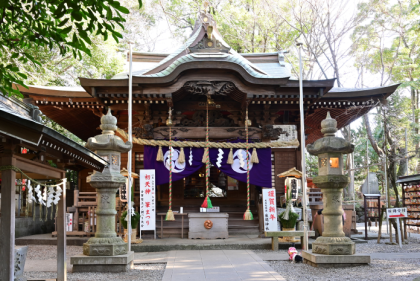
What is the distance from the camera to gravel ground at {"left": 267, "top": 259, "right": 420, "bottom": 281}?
655cm

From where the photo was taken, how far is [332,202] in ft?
25.8

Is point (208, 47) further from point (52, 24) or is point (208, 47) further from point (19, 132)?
point (19, 132)

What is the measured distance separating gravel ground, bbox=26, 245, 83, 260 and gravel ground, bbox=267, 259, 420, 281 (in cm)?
548

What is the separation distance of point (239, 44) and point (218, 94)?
13.9m

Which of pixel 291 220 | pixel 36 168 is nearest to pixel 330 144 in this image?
pixel 291 220

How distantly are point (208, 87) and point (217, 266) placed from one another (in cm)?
547

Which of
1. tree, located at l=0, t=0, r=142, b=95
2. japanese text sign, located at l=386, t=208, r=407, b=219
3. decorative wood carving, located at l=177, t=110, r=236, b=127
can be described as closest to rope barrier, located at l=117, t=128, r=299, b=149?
decorative wood carving, located at l=177, t=110, r=236, b=127

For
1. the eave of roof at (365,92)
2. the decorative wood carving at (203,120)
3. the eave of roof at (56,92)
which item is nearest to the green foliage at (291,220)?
the decorative wood carving at (203,120)

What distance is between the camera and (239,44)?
80.0 ft

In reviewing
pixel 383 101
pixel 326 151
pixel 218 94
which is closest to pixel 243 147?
pixel 218 94

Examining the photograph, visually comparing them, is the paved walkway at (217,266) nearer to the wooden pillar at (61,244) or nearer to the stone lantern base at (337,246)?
the stone lantern base at (337,246)

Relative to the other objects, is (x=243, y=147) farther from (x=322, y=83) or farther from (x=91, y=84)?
(x=91, y=84)

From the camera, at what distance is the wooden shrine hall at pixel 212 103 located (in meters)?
10.9

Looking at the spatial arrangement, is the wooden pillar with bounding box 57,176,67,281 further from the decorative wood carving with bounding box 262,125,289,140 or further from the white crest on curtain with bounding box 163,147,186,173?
the decorative wood carving with bounding box 262,125,289,140
